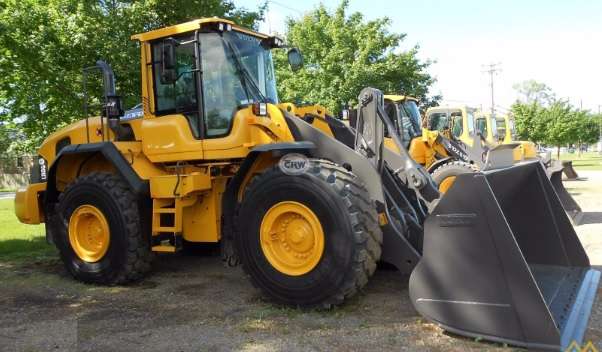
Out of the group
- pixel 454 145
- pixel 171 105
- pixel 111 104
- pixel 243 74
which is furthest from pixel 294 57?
pixel 454 145

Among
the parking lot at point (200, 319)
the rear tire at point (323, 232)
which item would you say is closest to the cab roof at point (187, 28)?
the rear tire at point (323, 232)

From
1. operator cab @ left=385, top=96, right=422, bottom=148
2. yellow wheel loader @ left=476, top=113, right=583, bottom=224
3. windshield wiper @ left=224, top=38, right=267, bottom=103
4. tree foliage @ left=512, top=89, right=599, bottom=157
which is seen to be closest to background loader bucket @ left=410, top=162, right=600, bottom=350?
windshield wiper @ left=224, top=38, right=267, bottom=103

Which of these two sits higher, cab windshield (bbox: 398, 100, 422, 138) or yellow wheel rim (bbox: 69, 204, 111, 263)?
cab windshield (bbox: 398, 100, 422, 138)

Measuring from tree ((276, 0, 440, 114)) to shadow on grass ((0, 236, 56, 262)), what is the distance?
43.8 ft

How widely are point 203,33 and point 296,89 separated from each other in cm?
1691

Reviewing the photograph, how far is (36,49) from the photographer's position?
36.7 feet

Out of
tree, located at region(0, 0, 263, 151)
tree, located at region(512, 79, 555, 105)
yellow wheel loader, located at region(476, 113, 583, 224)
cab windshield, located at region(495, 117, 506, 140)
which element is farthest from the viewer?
tree, located at region(512, 79, 555, 105)

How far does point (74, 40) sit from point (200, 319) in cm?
826

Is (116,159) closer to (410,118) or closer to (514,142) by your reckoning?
(410,118)

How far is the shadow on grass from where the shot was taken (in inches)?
322

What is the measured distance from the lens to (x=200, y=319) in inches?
194

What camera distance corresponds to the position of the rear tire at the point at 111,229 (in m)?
6.09

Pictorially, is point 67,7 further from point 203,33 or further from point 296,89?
point 296,89

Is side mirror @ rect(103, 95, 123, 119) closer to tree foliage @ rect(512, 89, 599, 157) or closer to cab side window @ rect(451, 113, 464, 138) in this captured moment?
cab side window @ rect(451, 113, 464, 138)
